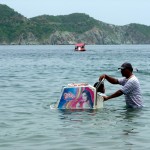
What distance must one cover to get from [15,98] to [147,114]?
18.7ft

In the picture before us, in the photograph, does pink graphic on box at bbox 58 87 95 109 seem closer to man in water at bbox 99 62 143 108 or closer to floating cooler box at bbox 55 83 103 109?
floating cooler box at bbox 55 83 103 109

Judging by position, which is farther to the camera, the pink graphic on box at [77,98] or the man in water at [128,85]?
the pink graphic on box at [77,98]

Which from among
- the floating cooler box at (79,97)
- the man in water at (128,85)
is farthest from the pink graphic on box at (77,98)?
the man in water at (128,85)

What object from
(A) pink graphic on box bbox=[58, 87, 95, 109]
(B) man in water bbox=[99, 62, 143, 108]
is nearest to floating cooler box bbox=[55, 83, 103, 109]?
(A) pink graphic on box bbox=[58, 87, 95, 109]

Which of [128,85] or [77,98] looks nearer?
[128,85]

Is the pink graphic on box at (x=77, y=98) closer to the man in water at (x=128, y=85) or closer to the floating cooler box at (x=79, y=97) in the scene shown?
the floating cooler box at (x=79, y=97)

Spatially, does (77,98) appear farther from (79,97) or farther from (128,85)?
(128,85)

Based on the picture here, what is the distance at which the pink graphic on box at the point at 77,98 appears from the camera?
13.5m

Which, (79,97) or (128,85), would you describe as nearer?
(128,85)

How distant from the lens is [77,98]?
13625 millimetres

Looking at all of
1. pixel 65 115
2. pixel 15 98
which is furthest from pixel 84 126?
pixel 15 98

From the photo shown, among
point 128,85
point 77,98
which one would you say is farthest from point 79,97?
point 128,85

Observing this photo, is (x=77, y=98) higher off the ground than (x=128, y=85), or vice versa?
(x=128, y=85)

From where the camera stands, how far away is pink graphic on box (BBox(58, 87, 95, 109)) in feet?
44.4
